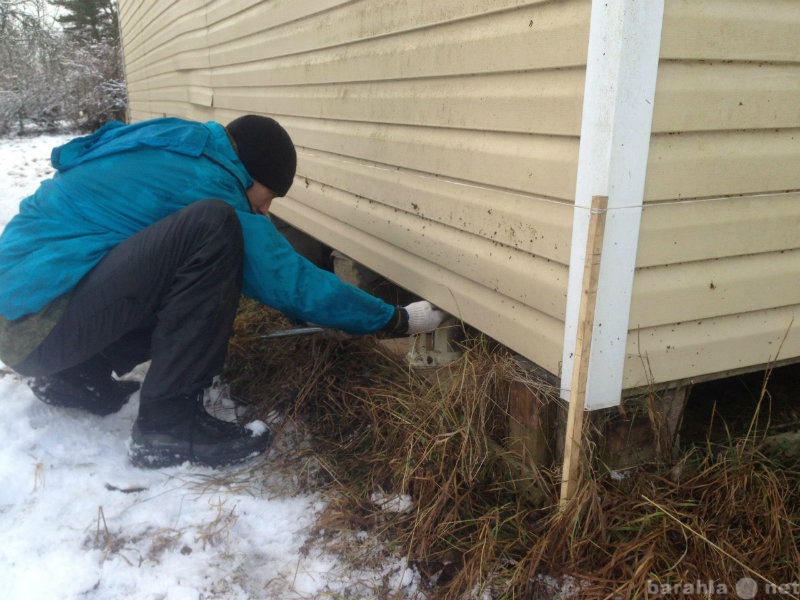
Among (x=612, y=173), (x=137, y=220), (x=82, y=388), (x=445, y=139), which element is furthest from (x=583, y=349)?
(x=82, y=388)

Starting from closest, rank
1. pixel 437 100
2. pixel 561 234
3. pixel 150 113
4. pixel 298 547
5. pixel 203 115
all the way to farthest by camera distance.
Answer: pixel 561 234 < pixel 298 547 < pixel 437 100 < pixel 203 115 < pixel 150 113

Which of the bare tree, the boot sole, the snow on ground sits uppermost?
the bare tree

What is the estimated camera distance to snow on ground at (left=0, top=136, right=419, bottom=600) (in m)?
1.98

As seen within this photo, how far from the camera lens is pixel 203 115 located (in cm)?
689

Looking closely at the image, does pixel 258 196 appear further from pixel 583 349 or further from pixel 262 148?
pixel 583 349

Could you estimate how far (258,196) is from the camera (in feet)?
9.17

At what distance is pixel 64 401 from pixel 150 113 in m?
9.65

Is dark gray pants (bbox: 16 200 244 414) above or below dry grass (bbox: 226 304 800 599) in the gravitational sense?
above

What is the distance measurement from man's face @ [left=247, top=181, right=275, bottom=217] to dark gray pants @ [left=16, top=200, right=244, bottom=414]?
366mm

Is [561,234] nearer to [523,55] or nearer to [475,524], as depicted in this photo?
[523,55]

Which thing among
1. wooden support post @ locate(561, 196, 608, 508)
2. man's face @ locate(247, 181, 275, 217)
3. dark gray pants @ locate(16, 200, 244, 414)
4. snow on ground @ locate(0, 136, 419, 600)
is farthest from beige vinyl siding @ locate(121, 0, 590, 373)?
snow on ground @ locate(0, 136, 419, 600)

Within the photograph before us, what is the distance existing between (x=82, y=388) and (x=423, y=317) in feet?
5.04

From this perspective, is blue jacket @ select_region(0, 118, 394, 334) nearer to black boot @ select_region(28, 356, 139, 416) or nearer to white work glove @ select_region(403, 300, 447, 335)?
white work glove @ select_region(403, 300, 447, 335)

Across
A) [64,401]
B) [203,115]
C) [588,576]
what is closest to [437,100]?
[588,576]
